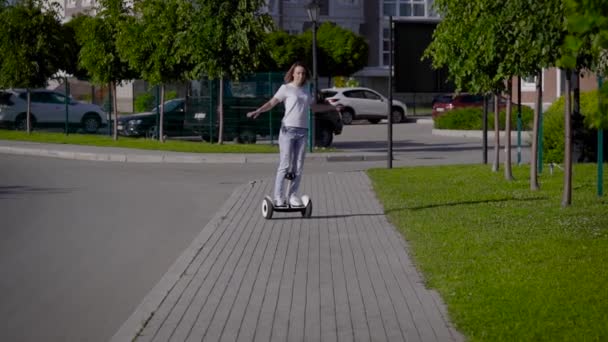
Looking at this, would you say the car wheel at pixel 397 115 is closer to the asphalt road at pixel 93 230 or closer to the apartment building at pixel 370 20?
the apartment building at pixel 370 20

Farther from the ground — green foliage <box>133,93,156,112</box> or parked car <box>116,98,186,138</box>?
green foliage <box>133,93,156,112</box>

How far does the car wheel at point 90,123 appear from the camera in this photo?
42.2 meters

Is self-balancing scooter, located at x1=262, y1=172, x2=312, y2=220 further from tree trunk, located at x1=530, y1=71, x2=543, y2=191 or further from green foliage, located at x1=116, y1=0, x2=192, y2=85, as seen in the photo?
green foliage, located at x1=116, y1=0, x2=192, y2=85

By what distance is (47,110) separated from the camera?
4225cm

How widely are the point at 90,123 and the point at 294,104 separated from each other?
28.5 metres

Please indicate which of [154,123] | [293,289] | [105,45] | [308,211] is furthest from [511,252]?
[154,123]

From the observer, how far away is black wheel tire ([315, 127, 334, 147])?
3241 cm

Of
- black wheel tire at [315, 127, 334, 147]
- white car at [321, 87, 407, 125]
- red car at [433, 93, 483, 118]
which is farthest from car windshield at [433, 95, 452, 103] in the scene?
black wheel tire at [315, 127, 334, 147]

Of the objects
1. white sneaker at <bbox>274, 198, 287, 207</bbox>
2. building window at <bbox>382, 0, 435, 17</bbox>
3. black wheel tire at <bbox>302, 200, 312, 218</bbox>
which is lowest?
black wheel tire at <bbox>302, 200, 312, 218</bbox>

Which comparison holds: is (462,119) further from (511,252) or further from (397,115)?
(511,252)

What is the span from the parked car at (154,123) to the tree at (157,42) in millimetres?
3241

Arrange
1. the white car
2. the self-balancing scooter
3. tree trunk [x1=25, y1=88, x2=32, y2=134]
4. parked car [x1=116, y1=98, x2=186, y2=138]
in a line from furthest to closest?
the white car
tree trunk [x1=25, y1=88, x2=32, y2=134]
parked car [x1=116, y1=98, x2=186, y2=138]
the self-balancing scooter

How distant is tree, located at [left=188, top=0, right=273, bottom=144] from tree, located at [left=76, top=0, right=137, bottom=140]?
4012 millimetres

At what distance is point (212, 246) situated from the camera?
12484 millimetres
